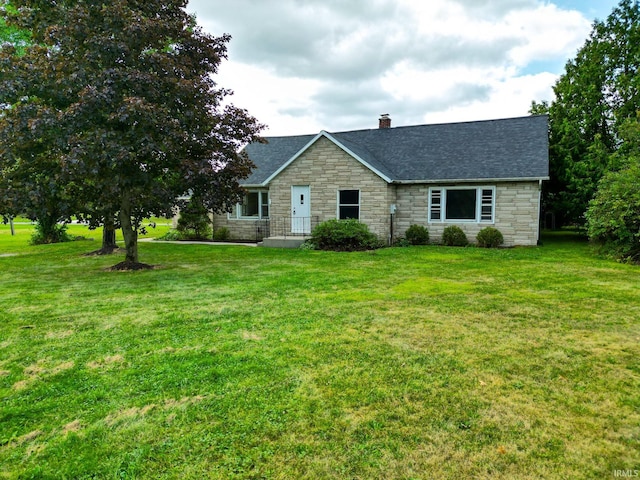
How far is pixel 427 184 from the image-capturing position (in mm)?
16109

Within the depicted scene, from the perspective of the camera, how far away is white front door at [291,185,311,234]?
16759 millimetres

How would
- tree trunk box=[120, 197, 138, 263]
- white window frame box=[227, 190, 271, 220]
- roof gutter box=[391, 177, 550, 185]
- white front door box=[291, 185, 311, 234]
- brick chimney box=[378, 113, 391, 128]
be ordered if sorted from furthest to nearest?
brick chimney box=[378, 113, 391, 128] < white window frame box=[227, 190, 271, 220] < white front door box=[291, 185, 311, 234] < roof gutter box=[391, 177, 550, 185] < tree trunk box=[120, 197, 138, 263]

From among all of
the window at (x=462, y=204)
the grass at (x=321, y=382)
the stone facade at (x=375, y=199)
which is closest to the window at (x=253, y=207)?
the stone facade at (x=375, y=199)

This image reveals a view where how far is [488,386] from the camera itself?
3.61 meters

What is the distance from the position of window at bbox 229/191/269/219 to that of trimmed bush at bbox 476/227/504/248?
10032 mm

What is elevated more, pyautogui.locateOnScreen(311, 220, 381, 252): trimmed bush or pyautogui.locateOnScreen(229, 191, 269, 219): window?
pyautogui.locateOnScreen(229, 191, 269, 219): window

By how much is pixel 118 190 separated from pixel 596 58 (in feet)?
74.8

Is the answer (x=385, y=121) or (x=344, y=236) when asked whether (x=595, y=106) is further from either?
(x=344, y=236)

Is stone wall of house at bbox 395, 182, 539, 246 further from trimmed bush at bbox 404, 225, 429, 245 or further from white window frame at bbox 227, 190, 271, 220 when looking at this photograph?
white window frame at bbox 227, 190, 271, 220

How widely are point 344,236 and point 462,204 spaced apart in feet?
17.6

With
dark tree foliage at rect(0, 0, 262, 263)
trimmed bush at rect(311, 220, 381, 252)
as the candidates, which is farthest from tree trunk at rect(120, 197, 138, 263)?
trimmed bush at rect(311, 220, 381, 252)

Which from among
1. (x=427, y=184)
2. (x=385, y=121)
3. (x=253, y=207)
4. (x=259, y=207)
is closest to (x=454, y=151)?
(x=427, y=184)

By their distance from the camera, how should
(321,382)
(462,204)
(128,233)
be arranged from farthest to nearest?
(462,204)
(128,233)
(321,382)

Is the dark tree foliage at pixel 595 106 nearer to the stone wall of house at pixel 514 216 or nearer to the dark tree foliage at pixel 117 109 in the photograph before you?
the stone wall of house at pixel 514 216
